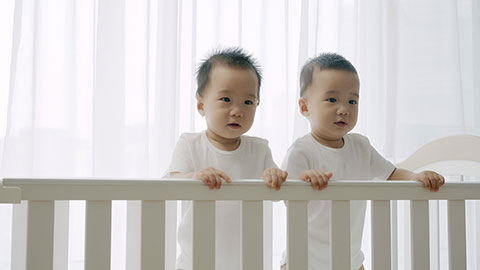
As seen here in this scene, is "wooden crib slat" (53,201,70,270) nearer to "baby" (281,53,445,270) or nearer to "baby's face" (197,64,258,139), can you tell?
"baby's face" (197,64,258,139)

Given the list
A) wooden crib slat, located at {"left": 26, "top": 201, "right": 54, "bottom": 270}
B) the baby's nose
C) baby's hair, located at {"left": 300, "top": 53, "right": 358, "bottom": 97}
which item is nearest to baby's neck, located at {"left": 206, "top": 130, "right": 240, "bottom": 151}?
the baby's nose

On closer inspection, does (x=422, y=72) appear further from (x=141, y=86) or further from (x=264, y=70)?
(x=141, y=86)

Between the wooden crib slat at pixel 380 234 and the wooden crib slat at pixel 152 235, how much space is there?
1.20 feet

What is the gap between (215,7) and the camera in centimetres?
180

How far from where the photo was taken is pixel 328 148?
1223 millimetres

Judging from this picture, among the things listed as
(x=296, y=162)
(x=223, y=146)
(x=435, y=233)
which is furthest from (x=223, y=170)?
(x=435, y=233)

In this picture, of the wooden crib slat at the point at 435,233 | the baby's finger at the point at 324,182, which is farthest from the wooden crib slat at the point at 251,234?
the wooden crib slat at the point at 435,233

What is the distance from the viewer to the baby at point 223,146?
1.11 m

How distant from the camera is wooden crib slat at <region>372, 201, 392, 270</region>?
0.93 m

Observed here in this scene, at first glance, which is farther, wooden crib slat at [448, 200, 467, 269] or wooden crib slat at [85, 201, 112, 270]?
wooden crib slat at [448, 200, 467, 269]

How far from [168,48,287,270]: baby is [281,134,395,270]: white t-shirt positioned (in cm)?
11

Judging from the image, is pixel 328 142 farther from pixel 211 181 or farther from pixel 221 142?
pixel 211 181

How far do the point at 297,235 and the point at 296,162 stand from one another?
0.98 feet

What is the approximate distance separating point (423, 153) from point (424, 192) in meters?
0.51
